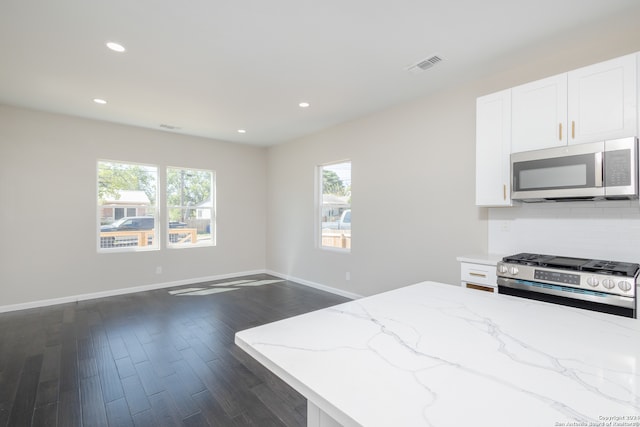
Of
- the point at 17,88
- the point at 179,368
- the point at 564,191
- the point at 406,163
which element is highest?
the point at 17,88

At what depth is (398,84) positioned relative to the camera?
345cm

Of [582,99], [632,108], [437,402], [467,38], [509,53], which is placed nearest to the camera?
[437,402]

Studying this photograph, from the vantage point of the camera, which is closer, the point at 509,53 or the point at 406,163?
the point at 509,53

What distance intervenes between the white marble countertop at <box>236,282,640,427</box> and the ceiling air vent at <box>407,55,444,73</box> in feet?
7.77

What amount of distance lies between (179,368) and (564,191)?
11.2 ft

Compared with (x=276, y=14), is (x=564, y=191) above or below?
below

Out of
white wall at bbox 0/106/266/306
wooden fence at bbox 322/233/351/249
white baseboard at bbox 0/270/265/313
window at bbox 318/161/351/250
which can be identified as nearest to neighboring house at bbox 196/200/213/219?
white wall at bbox 0/106/266/306

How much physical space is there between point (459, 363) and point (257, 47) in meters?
2.74

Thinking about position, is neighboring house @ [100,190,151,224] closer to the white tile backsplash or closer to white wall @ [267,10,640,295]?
white wall @ [267,10,640,295]

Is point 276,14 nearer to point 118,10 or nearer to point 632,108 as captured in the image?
point 118,10

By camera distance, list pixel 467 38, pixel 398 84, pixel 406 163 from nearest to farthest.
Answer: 1. pixel 467 38
2. pixel 398 84
3. pixel 406 163

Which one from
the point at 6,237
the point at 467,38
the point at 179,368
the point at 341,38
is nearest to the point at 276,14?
the point at 341,38

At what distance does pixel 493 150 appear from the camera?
9.55 feet

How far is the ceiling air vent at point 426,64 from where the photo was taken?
9.43 feet
